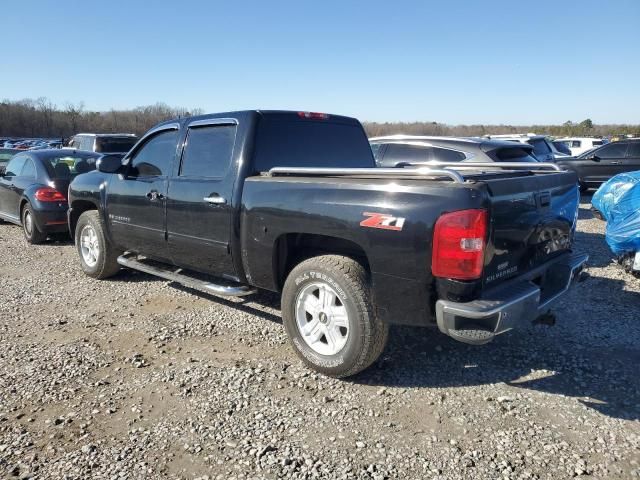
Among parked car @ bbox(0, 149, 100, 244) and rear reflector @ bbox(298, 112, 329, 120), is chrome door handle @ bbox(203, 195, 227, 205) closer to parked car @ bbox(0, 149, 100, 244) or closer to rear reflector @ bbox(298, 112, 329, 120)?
rear reflector @ bbox(298, 112, 329, 120)

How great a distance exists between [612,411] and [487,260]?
1.33m

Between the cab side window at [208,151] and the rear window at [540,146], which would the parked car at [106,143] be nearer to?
the cab side window at [208,151]

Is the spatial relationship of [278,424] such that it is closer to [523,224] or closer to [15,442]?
[15,442]

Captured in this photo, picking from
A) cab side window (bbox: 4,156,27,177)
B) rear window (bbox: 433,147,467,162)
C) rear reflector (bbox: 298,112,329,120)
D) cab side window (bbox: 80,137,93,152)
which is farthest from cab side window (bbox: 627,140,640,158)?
cab side window (bbox: 4,156,27,177)

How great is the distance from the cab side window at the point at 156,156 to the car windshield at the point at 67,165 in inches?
145

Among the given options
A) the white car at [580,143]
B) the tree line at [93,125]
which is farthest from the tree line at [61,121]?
the white car at [580,143]

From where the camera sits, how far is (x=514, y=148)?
25.6 ft

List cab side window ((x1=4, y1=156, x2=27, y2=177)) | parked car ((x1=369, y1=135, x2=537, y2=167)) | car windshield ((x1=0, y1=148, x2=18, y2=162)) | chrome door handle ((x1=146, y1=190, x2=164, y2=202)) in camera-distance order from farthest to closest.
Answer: car windshield ((x1=0, y1=148, x2=18, y2=162)) < cab side window ((x1=4, y1=156, x2=27, y2=177)) < parked car ((x1=369, y1=135, x2=537, y2=167)) < chrome door handle ((x1=146, y1=190, x2=164, y2=202))

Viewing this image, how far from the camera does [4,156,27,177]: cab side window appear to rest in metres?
8.94

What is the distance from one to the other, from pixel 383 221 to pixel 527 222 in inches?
40.1

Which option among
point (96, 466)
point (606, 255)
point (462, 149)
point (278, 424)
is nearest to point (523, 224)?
point (278, 424)

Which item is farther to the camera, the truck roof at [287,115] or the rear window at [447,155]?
the rear window at [447,155]

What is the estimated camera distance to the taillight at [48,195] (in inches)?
313

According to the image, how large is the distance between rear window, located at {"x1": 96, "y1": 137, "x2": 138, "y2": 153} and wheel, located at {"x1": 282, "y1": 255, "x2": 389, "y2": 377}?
11.0 metres
